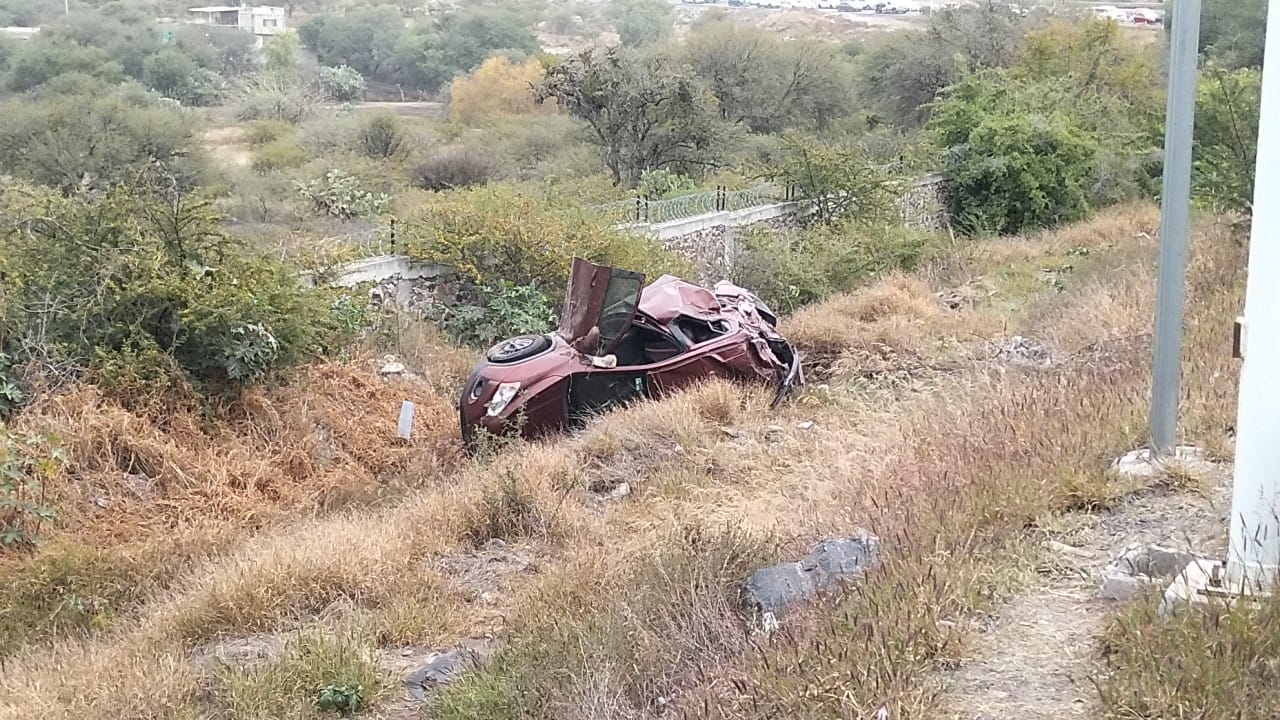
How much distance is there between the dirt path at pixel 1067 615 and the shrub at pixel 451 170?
28914mm

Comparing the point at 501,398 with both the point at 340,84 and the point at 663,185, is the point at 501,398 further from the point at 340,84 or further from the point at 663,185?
the point at 340,84

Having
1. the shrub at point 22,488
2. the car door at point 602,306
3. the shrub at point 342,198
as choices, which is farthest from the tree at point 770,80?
the shrub at point 22,488

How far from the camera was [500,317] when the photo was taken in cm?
1284

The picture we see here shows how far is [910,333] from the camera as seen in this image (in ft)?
38.3

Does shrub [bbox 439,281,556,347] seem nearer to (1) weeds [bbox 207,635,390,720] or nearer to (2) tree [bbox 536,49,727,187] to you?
(1) weeds [bbox 207,635,390,720]

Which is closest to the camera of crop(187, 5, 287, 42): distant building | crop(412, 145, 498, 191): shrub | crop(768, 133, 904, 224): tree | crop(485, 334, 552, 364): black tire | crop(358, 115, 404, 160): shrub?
crop(485, 334, 552, 364): black tire

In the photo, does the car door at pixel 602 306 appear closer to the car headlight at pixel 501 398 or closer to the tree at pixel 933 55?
the car headlight at pixel 501 398

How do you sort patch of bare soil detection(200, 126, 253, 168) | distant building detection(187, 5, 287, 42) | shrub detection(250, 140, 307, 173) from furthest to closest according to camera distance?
distant building detection(187, 5, 287, 42) < shrub detection(250, 140, 307, 173) < patch of bare soil detection(200, 126, 253, 168)

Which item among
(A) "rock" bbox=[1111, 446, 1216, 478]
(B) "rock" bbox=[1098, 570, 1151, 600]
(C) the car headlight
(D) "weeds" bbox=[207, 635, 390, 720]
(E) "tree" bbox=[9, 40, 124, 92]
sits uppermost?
(E) "tree" bbox=[9, 40, 124, 92]

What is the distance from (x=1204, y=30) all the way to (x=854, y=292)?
29.8 ft

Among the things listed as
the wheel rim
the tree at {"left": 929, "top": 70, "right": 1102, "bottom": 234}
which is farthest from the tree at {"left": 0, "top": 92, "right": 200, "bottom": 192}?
the wheel rim

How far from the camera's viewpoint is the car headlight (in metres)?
8.74

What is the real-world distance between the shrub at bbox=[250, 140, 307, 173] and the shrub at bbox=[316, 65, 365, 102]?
45.6 ft

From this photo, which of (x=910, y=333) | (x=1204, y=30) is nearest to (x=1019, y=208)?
(x=1204, y=30)
